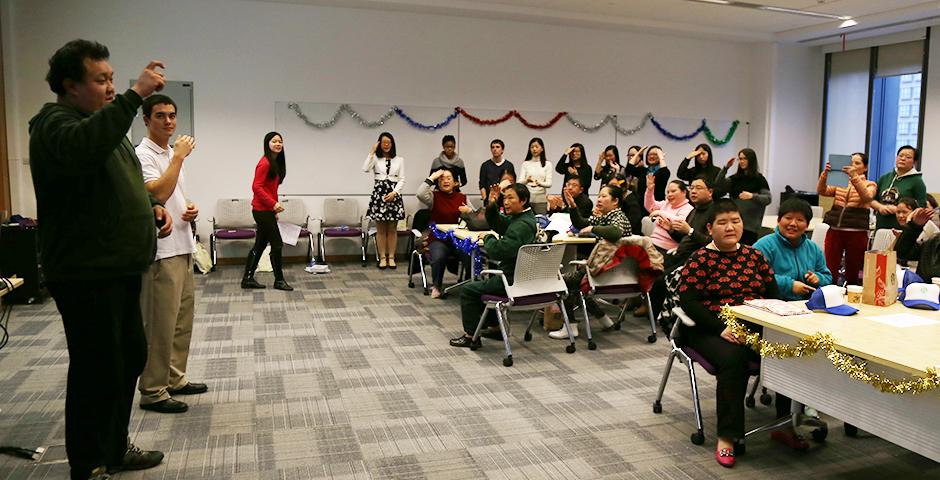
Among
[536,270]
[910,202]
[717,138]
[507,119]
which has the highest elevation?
[507,119]

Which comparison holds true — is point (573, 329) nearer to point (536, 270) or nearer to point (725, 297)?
point (536, 270)

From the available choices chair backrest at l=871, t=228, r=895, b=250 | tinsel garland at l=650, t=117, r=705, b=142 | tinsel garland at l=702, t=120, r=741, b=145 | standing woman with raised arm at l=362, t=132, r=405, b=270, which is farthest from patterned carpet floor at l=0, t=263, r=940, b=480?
tinsel garland at l=702, t=120, r=741, b=145

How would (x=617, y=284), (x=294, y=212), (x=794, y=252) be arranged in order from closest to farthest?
(x=794, y=252), (x=617, y=284), (x=294, y=212)

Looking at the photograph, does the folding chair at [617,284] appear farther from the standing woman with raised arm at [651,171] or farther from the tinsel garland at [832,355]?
the standing woman with raised arm at [651,171]

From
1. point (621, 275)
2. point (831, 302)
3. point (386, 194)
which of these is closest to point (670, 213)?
point (621, 275)

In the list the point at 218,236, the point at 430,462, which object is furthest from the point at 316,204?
the point at 430,462

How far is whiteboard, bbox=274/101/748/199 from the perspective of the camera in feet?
31.3

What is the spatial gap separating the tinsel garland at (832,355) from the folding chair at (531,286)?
1.86m

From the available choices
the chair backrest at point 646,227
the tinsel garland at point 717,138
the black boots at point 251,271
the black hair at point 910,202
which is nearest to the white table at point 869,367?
the black hair at point 910,202

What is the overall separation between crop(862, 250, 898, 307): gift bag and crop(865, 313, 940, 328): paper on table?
0.54 ft

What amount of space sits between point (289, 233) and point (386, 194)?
1284 mm

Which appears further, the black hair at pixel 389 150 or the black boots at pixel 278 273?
the black hair at pixel 389 150

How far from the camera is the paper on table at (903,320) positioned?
9.83 feet

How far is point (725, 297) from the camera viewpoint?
11.5 ft
